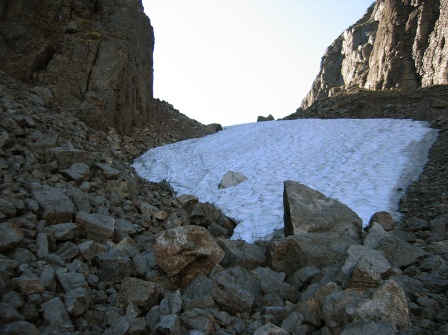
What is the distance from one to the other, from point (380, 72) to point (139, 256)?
37.7 meters

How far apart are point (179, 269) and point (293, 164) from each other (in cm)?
841

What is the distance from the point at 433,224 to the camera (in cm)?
656

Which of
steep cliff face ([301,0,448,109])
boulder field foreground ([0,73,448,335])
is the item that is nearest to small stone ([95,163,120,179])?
boulder field foreground ([0,73,448,335])

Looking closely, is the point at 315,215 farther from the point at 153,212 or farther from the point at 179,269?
the point at 153,212

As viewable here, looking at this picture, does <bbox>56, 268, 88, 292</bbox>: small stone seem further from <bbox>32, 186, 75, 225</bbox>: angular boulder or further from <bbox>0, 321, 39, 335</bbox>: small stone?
<bbox>32, 186, 75, 225</bbox>: angular boulder

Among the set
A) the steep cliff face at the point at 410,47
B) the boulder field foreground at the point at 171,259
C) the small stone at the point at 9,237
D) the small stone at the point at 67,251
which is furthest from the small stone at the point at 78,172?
the steep cliff face at the point at 410,47

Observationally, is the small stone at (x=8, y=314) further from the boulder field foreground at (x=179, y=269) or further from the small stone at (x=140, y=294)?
the small stone at (x=140, y=294)

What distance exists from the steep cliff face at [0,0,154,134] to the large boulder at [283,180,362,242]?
9645mm

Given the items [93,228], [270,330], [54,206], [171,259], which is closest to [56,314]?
[171,259]

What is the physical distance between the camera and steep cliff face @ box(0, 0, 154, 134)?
499 inches

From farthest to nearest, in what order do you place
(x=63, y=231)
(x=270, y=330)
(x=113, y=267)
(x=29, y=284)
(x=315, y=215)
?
(x=315, y=215), (x=63, y=231), (x=113, y=267), (x=29, y=284), (x=270, y=330)

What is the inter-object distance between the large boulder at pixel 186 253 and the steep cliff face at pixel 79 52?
10.2 metres

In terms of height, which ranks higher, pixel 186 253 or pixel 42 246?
pixel 42 246

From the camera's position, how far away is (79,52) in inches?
539
